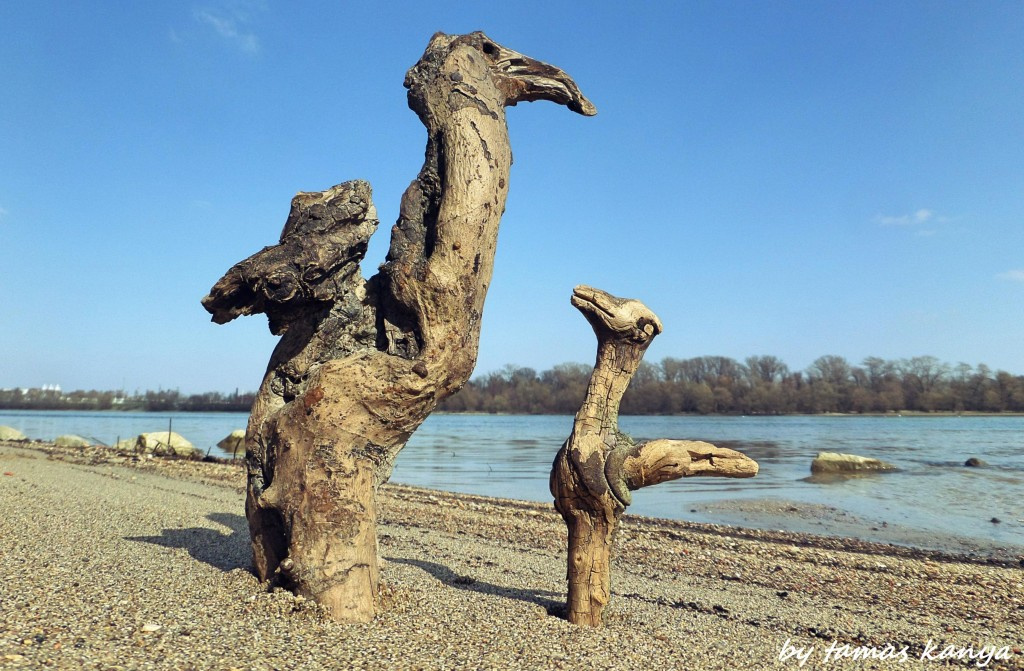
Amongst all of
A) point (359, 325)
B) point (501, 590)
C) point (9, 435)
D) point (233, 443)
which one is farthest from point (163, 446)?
point (359, 325)

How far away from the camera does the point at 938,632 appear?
554 cm

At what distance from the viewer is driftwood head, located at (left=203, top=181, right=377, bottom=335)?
3.95 metres

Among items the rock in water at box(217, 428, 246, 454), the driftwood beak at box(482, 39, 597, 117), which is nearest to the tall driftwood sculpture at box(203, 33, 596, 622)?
the driftwood beak at box(482, 39, 597, 117)

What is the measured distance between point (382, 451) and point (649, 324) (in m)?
2.05

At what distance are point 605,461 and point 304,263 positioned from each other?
2.33 m

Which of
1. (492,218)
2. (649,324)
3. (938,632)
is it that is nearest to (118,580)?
(492,218)

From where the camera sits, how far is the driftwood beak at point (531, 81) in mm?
4777

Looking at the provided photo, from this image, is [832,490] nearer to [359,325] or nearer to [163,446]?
[359,325]

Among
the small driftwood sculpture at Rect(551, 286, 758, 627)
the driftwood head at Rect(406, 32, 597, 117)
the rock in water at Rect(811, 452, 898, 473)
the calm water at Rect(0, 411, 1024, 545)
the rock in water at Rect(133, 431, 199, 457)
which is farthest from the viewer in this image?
the rock in water at Rect(811, 452, 898, 473)

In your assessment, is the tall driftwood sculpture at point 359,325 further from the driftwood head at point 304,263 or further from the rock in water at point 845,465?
the rock in water at point 845,465

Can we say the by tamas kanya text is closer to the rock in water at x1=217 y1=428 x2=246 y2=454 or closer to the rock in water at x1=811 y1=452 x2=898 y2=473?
the rock in water at x1=811 y1=452 x2=898 y2=473

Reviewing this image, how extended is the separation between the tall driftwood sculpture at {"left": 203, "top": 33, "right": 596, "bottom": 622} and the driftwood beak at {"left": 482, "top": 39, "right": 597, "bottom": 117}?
0.48ft

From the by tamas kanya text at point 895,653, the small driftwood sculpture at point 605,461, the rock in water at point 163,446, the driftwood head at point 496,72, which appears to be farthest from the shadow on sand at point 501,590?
the rock in water at point 163,446

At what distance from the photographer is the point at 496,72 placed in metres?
4.74
